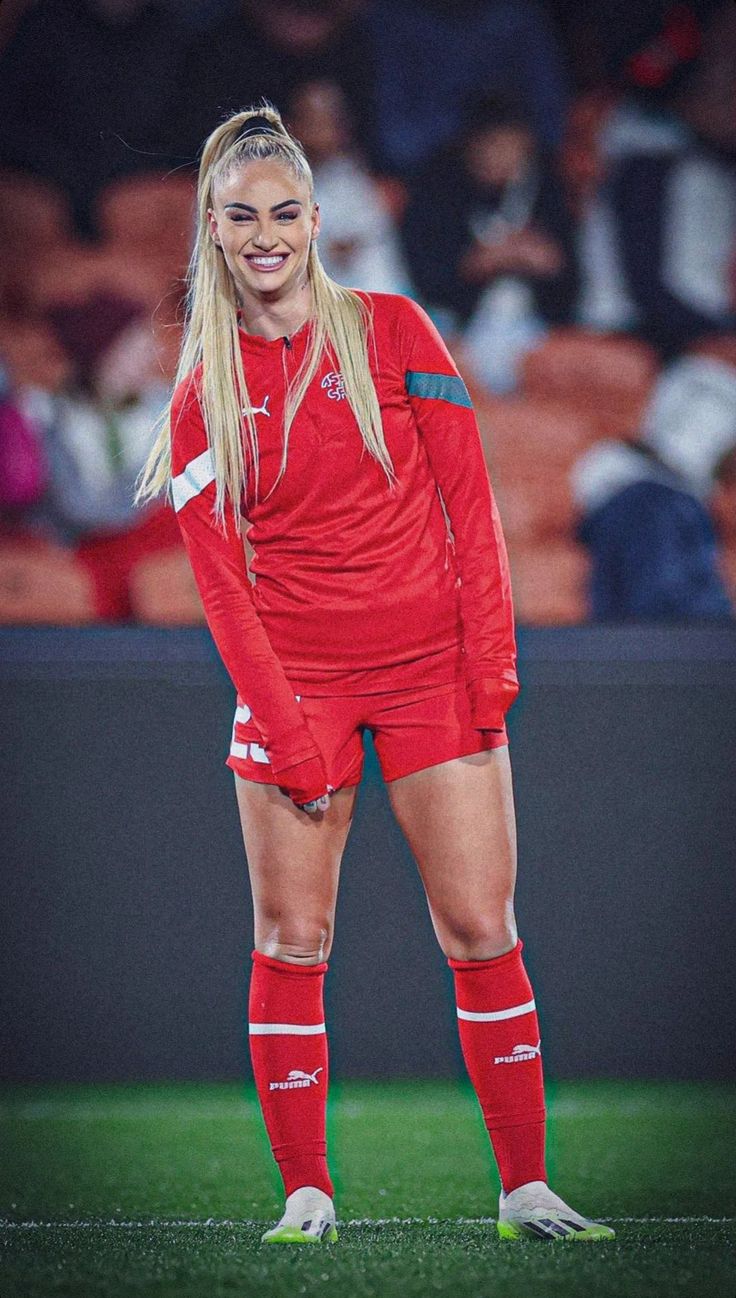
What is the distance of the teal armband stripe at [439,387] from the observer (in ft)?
6.19

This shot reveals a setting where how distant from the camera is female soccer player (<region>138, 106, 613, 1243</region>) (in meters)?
1.83

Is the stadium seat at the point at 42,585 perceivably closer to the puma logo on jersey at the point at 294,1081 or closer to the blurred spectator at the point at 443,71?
the blurred spectator at the point at 443,71

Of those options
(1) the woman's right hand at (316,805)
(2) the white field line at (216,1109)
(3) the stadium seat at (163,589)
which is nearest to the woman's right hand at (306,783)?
(1) the woman's right hand at (316,805)

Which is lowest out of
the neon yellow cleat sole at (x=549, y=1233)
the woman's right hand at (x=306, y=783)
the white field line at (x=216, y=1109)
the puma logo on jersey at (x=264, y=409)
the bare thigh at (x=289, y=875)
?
the white field line at (x=216, y=1109)

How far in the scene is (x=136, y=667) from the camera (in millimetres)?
2965

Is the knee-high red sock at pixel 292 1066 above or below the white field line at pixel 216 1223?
above

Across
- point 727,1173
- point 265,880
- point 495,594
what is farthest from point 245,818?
point 727,1173

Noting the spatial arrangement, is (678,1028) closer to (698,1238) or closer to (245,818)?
(698,1238)

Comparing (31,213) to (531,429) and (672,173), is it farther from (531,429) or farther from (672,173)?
(672,173)

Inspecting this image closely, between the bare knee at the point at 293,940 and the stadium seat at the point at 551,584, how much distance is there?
5.64 ft

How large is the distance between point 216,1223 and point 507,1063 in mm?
540

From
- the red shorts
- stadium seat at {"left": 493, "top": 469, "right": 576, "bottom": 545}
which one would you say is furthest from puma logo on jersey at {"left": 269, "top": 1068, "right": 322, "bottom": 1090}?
stadium seat at {"left": 493, "top": 469, "right": 576, "bottom": 545}

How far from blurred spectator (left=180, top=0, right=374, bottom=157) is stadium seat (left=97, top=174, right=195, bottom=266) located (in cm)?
27

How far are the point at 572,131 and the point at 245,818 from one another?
256cm
